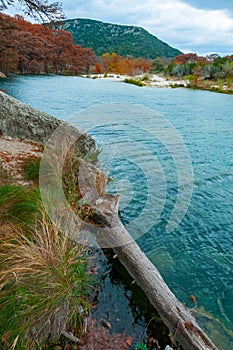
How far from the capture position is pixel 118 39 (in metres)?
121

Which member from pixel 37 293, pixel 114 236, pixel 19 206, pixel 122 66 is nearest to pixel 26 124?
pixel 19 206

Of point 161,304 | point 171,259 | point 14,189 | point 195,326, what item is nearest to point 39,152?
point 14,189

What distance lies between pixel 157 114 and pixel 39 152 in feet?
31.8

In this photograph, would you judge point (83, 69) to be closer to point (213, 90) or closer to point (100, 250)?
point (213, 90)

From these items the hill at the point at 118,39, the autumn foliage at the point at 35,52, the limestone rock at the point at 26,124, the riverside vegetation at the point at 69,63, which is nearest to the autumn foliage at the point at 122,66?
the riverside vegetation at the point at 69,63

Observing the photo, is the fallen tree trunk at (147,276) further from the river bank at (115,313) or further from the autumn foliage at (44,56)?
the autumn foliage at (44,56)

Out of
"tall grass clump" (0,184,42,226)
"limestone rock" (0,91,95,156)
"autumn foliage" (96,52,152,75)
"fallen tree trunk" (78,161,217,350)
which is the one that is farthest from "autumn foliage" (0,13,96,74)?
"tall grass clump" (0,184,42,226)

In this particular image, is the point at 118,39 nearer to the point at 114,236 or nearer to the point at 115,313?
the point at 114,236

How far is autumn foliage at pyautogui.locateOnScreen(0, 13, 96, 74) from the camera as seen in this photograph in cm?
3368

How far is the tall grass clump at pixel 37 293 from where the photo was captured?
2322mm

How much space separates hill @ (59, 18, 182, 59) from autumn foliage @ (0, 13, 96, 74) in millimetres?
36920

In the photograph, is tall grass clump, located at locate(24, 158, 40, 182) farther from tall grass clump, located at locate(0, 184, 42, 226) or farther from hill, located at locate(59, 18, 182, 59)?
hill, located at locate(59, 18, 182, 59)

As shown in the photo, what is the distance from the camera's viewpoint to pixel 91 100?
60.7 feet

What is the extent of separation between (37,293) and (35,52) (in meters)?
47.6
